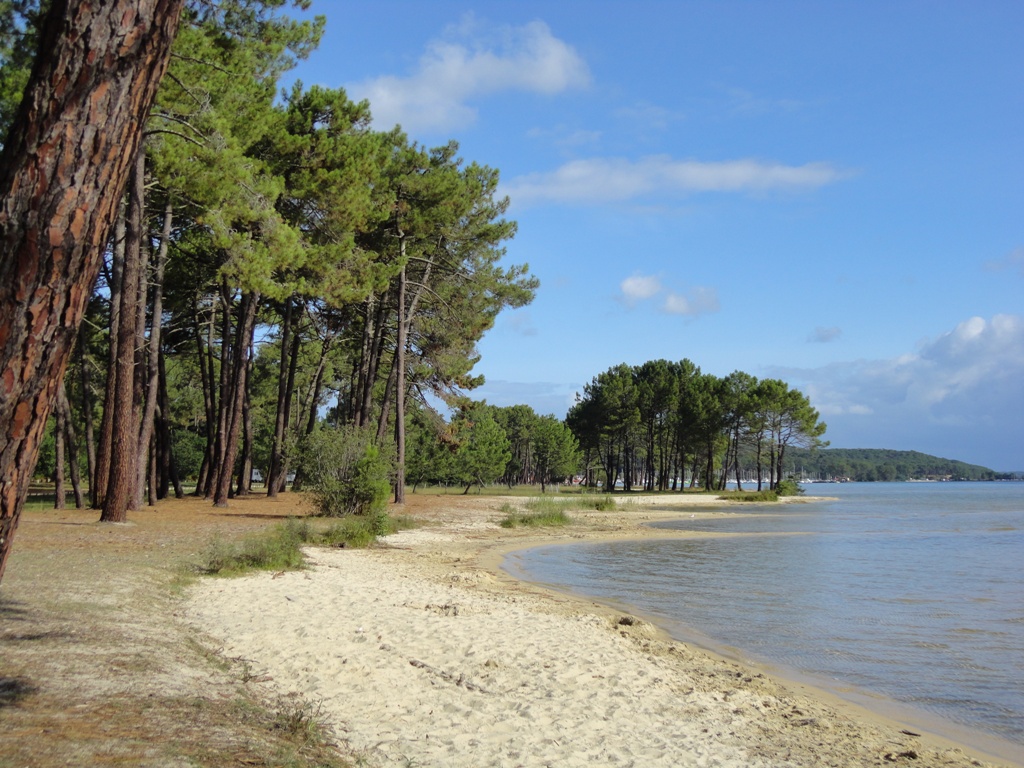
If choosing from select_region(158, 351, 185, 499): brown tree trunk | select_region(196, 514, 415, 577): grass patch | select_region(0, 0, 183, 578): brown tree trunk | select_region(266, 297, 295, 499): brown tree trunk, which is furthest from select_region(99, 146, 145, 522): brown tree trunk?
select_region(0, 0, 183, 578): brown tree trunk

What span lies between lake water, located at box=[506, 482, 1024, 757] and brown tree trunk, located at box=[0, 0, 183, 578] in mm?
7184

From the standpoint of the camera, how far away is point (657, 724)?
5.97 metres

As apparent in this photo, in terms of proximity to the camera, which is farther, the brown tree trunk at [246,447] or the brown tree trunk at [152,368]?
the brown tree trunk at [246,447]

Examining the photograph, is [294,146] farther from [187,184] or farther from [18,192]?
[18,192]

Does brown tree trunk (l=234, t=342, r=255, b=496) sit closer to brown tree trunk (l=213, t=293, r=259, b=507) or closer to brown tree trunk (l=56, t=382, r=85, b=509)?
brown tree trunk (l=213, t=293, r=259, b=507)

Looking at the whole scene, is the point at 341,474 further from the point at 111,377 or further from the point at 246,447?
the point at 246,447

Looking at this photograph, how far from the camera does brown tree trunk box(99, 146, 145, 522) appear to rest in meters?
15.7

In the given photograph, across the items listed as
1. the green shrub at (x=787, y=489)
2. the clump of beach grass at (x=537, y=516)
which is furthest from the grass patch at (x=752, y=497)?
the clump of beach grass at (x=537, y=516)

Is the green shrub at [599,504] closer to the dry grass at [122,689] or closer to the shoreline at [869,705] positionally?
the shoreline at [869,705]

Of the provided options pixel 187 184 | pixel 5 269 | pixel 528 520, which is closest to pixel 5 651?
pixel 5 269

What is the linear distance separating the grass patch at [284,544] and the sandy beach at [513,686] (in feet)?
1.91

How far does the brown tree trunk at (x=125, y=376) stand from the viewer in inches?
619

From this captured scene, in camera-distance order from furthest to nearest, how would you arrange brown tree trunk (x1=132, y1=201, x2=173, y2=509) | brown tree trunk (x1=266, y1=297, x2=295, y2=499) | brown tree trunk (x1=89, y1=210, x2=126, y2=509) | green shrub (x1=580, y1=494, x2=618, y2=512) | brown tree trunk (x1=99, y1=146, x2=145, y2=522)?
1. green shrub (x1=580, y1=494, x2=618, y2=512)
2. brown tree trunk (x1=266, y1=297, x2=295, y2=499)
3. brown tree trunk (x1=132, y1=201, x2=173, y2=509)
4. brown tree trunk (x1=89, y1=210, x2=126, y2=509)
5. brown tree trunk (x1=99, y1=146, x2=145, y2=522)

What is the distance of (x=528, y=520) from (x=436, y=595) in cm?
1764
